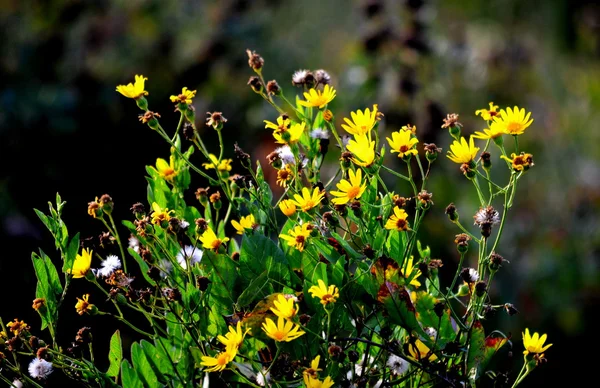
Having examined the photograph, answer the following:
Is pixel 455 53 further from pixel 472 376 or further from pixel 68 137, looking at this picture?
pixel 472 376

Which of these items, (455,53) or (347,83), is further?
(455,53)

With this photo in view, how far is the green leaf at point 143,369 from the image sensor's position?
2.51ft

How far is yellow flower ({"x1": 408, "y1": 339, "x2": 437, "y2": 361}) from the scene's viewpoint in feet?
2.35

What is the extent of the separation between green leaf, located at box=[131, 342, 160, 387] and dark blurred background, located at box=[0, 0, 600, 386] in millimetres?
757

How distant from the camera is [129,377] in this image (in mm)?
749

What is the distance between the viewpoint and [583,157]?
4191 mm

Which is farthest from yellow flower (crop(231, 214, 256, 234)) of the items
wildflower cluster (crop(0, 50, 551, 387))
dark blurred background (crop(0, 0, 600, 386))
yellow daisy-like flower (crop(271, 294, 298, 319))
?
dark blurred background (crop(0, 0, 600, 386))

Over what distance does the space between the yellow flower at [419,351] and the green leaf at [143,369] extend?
254 millimetres

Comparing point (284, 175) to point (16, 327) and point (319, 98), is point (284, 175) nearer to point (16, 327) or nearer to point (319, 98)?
point (319, 98)

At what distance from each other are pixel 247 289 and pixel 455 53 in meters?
2.91

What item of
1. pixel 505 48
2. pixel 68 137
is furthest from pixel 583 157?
pixel 68 137

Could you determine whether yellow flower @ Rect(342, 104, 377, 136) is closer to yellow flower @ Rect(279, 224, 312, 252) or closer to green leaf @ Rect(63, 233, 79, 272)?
yellow flower @ Rect(279, 224, 312, 252)

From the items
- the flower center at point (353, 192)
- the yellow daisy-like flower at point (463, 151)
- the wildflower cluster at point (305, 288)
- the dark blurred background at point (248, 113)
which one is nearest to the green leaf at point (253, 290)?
the wildflower cluster at point (305, 288)

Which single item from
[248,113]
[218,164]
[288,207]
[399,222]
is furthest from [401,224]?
[248,113]
